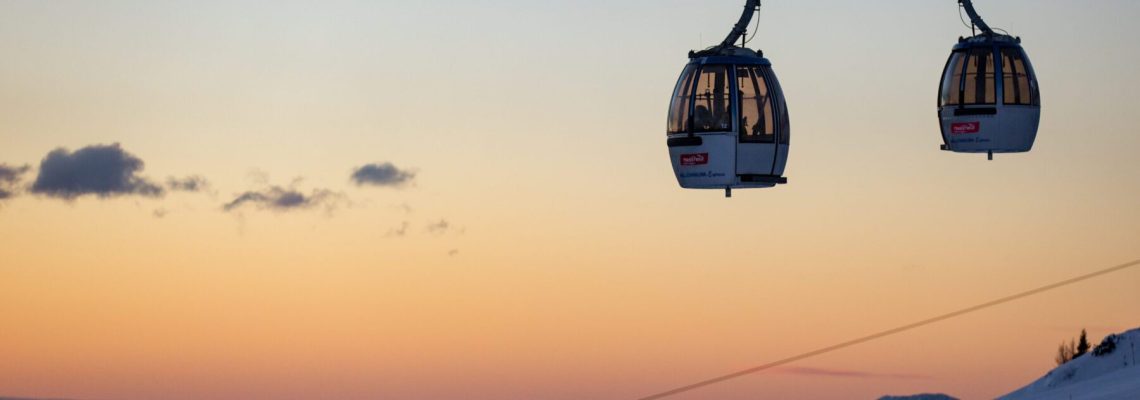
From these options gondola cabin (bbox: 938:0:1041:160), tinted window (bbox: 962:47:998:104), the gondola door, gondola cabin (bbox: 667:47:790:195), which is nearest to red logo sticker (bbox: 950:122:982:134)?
gondola cabin (bbox: 938:0:1041:160)

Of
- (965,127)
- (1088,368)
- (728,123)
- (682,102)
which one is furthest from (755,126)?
(1088,368)

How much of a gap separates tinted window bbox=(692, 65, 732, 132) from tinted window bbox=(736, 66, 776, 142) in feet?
1.21

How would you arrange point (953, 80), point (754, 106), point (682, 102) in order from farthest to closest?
point (953, 80) → point (682, 102) → point (754, 106)

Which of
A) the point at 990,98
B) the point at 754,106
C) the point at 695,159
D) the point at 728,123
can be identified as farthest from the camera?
the point at 990,98

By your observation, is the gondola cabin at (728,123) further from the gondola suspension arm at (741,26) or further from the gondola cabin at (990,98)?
the gondola cabin at (990,98)

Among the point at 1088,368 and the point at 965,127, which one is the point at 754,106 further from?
the point at 1088,368

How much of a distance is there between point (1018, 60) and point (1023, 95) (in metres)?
1.08

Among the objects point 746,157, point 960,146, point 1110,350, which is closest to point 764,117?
point 746,157

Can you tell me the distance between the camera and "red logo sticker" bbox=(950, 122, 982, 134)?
64250 mm

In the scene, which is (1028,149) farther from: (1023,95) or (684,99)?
(684,99)

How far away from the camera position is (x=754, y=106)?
58.1m

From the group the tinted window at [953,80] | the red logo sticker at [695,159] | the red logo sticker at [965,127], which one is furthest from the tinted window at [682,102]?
the tinted window at [953,80]

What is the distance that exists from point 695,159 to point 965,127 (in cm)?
1080

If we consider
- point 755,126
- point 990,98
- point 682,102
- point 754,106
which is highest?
point 990,98
